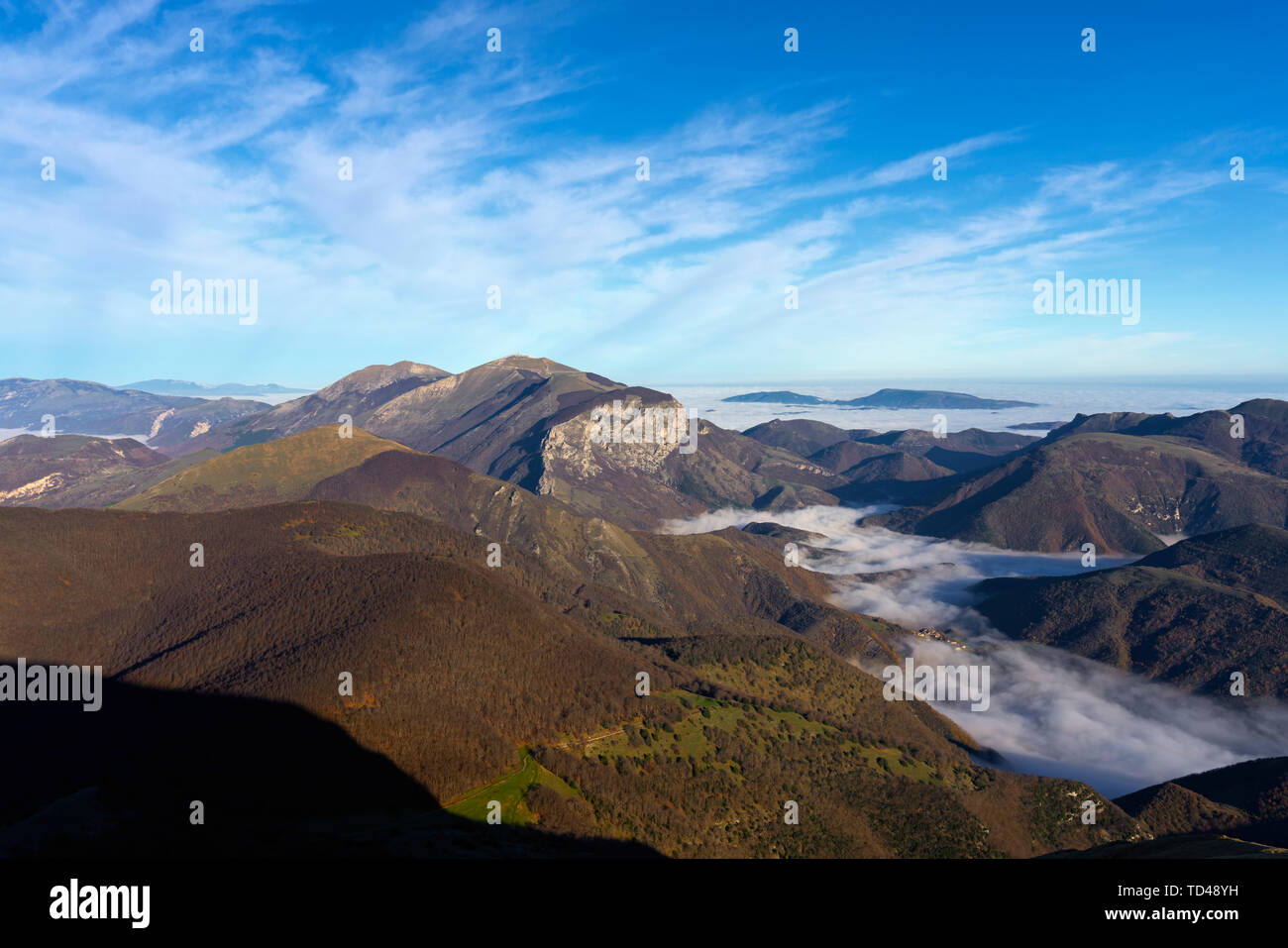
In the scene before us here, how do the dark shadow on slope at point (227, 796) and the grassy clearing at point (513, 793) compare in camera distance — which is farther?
the grassy clearing at point (513, 793)

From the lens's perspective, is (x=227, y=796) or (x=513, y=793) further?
(x=513, y=793)

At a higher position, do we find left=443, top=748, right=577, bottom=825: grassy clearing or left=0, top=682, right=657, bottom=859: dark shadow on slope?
left=0, top=682, right=657, bottom=859: dark shadow on slope

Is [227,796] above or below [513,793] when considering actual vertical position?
above

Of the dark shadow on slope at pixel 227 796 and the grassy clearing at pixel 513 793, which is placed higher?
the dark shadow on slope at pixel 227 796

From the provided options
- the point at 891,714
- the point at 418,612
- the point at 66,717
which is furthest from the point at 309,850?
the point at 891,714

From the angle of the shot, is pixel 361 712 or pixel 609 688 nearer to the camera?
pixel 361 712

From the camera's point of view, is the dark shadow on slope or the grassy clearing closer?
the dark shadow on slope
